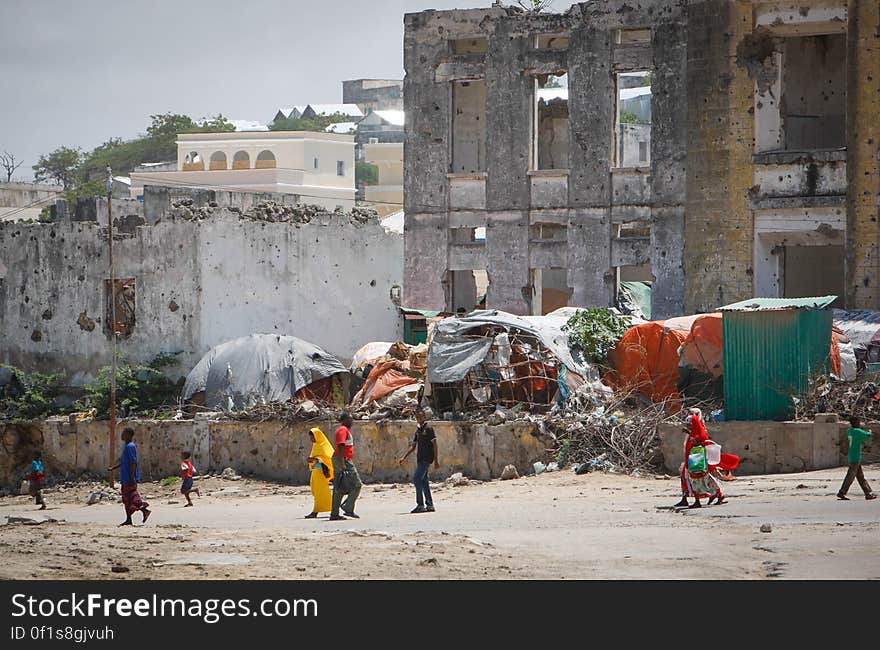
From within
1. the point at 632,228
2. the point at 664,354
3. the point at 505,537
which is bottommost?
the point at 505,537

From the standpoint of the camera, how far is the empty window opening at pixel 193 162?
224 ft

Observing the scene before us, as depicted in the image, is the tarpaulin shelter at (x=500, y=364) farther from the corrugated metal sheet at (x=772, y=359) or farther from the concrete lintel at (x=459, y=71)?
the concrete lintel at (x=459, y=71)

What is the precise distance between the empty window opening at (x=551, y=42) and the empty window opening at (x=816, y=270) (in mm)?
6120

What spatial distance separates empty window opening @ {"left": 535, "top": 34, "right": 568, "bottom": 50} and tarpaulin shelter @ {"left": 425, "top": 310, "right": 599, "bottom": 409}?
823 centimetres

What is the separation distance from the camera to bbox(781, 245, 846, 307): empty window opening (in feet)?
96.8

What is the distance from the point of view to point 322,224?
30.4m

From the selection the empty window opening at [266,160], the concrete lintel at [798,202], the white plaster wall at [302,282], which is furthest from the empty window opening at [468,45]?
the empty window opening at [266,160]

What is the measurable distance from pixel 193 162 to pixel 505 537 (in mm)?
54651

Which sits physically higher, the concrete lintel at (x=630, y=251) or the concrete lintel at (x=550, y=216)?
the concrete lintel at (x=550, y=216)

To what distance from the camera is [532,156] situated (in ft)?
102

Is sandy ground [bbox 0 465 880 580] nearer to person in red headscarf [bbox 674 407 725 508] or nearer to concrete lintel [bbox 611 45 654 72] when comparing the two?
person in red headscarf [bbox 674 407 725 508]

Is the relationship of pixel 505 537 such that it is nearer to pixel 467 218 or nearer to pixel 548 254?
pixel 548 254

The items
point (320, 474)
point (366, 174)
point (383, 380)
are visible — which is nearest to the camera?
point (320, 474)

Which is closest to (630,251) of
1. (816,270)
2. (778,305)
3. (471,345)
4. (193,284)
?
(816,270)
